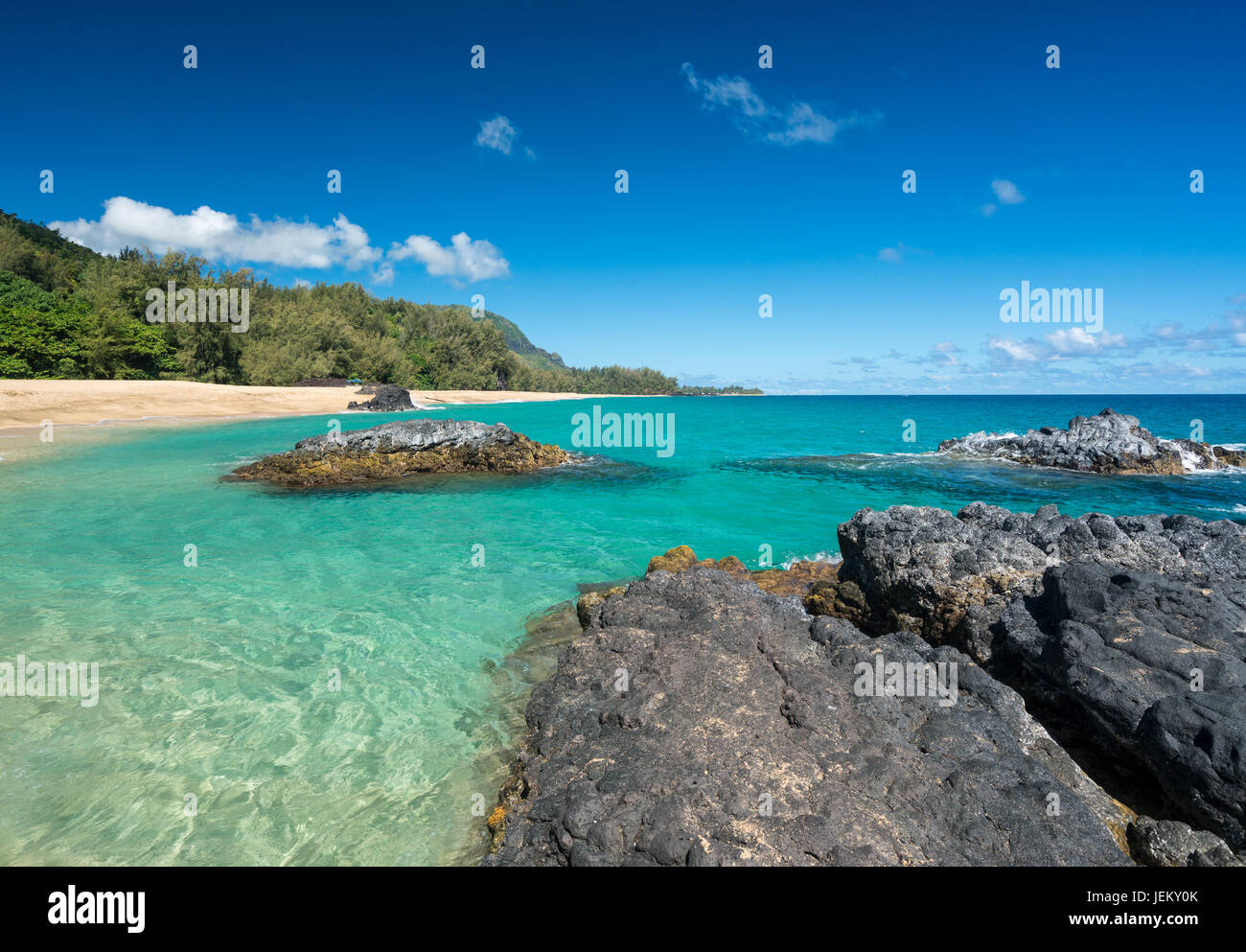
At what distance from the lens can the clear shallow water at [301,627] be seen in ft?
15.9

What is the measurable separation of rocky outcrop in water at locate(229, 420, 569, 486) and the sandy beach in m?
23.9

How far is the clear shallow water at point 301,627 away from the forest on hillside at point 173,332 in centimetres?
4204

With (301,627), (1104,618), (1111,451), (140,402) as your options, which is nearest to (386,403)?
(140,402)

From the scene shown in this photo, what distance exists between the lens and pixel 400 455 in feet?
75.7

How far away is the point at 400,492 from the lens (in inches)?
768

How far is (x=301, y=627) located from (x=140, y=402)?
5049cm

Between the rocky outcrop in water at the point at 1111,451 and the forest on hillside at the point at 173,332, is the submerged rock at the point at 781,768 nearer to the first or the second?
the rocky outcrop in water at the point at 1111,451

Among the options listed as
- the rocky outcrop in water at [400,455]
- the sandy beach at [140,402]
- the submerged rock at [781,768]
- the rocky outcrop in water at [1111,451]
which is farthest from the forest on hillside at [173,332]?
the rocky outcrop in water at [1111,451]

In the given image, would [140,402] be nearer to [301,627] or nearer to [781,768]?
[301,627]

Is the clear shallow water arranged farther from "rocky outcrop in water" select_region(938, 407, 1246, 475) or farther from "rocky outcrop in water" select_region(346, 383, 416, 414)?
"rocky outcrop in water" select_region(346, 383, 416, 414)

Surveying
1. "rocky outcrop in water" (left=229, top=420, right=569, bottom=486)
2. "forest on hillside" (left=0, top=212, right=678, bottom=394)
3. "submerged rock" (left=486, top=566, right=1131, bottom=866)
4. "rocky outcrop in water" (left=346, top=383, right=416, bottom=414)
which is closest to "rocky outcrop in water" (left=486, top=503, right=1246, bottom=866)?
"submerged rock" (left=486, top=566, right=1131, bottom=866)

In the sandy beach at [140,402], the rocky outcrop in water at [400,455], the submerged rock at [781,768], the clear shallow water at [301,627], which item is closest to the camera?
the submerged rock at [781,768]
